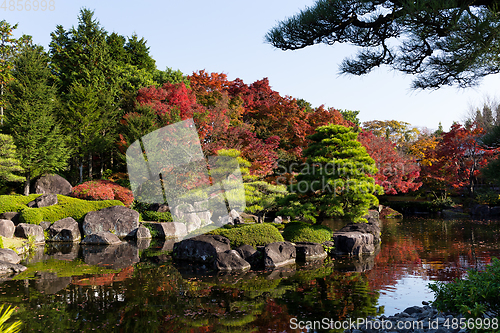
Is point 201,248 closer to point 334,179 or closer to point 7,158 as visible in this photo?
point 334,179

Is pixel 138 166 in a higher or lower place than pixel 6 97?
lower

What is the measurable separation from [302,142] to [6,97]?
1511 centimetres

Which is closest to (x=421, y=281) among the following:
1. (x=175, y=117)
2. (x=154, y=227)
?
(x=154, y=227)

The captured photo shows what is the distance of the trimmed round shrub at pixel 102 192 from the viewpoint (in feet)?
47.8

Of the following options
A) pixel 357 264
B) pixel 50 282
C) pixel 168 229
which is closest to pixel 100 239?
pixel 168 229

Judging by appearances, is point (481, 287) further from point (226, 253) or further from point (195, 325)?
point (226, 253)

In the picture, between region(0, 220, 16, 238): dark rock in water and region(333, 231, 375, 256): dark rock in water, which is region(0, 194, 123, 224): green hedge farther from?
region(333, 231, 375, 256): dark rock in water

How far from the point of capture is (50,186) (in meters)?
15.6

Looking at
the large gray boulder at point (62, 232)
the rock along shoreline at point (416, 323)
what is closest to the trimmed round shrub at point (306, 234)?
the rock along shoreline at point (416, 323)

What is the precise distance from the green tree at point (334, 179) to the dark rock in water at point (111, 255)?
4.73 m

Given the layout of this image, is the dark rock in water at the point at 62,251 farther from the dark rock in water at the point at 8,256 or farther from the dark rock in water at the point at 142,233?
the dark rock in water at the point at 142,233

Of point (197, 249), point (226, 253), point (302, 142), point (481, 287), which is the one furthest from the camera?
point (302, 142)

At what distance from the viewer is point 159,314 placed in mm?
5012

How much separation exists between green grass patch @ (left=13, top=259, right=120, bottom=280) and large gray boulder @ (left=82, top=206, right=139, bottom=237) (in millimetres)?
3982
